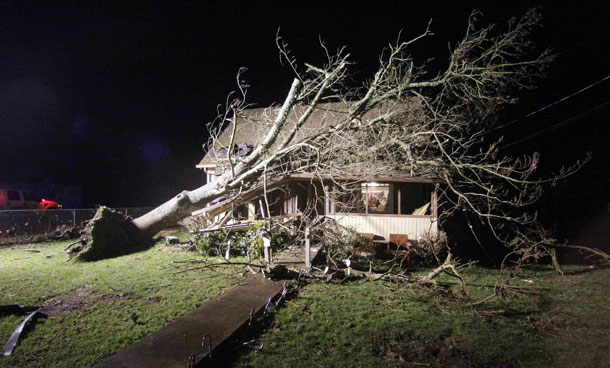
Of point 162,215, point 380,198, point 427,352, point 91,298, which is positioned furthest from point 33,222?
point 380,198

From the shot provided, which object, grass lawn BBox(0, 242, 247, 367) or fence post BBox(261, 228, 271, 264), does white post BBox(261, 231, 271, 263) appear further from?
grass lawn BBox(0, 242, 247, 367)

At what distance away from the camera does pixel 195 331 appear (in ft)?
14.7

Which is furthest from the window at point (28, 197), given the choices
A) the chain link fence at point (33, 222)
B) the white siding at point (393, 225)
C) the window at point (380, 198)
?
the window at point (380, 198)

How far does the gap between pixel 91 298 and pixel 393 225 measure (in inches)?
342

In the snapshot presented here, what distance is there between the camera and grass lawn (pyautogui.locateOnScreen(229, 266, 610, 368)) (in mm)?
4117

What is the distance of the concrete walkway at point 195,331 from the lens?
11.9ft

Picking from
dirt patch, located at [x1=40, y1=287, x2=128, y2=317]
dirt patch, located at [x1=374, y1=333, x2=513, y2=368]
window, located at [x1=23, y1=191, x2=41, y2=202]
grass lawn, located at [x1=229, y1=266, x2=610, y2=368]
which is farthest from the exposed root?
window, located at [x1=23, y1=191, x2=41, y2=202]

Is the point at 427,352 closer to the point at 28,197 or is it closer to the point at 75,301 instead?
the point at 75,301

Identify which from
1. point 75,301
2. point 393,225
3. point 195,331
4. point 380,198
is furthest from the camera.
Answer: point 380,198

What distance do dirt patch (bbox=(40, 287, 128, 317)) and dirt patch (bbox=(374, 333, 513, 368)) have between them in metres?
4.87

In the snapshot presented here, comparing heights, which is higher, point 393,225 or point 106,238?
point 393,225

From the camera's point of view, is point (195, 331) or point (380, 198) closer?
point (195, 331)

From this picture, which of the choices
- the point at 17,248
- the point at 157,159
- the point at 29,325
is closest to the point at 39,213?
the point at 17,248

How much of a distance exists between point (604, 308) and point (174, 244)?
1161 centimetres
